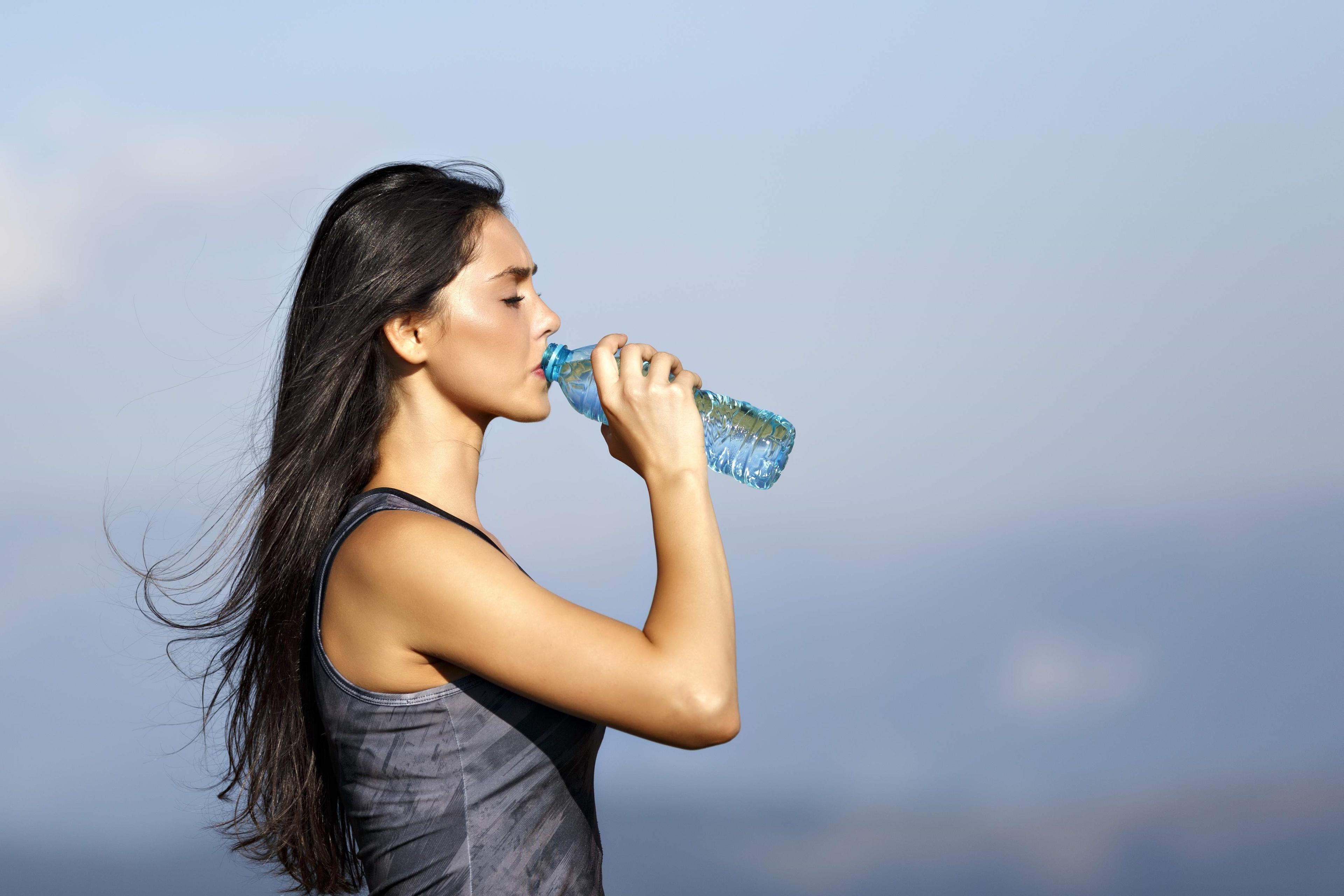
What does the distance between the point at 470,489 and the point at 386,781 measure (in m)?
0.45

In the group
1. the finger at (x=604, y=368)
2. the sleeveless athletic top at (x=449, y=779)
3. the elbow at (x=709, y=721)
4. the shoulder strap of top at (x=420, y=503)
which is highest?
the finger at (x=604, y=368)

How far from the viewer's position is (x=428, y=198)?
1938 millimetres

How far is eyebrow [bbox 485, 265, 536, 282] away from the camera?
1.91 m

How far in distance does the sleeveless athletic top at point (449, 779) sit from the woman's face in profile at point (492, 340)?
0.69 ft

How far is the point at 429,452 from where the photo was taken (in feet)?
6.19

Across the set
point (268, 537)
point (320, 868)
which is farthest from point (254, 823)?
point (268, 537)

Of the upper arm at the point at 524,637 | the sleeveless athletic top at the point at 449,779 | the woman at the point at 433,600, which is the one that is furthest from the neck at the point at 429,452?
the upper arm at the point at 524,637

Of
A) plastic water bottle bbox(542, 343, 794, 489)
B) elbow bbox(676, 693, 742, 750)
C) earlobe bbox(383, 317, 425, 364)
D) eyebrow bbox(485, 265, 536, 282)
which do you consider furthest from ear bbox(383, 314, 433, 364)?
elbow bbox(676, 693, 742, 750)

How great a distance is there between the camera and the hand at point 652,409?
1.69m

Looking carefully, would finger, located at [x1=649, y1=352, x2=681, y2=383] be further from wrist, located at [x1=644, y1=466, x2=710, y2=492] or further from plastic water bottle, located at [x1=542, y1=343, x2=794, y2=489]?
plastic water bottle, located at [x1=542, y1=343, x2=794, y2=489]

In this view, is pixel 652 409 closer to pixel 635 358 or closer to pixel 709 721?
pixel 635 358

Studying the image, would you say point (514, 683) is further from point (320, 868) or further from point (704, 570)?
point (320, 868)

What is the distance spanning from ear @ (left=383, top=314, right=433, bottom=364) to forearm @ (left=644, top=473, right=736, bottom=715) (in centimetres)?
42

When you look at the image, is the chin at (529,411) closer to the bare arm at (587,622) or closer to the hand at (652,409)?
the hand at (652,409)
